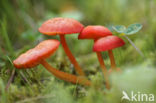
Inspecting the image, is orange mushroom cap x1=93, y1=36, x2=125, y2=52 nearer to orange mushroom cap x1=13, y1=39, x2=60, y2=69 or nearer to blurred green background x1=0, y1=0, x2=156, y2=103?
blurred green background x1=0, y1=0, x2=156, y2=103

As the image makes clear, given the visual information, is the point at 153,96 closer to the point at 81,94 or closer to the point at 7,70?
the point at 81,94

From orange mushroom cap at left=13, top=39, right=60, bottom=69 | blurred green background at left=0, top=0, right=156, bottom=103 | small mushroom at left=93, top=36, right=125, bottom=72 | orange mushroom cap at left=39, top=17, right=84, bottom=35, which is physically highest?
orange mushroom cap at left=39, top=17, right=84, bottom=35

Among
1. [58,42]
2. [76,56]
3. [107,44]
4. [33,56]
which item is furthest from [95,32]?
[76,56]

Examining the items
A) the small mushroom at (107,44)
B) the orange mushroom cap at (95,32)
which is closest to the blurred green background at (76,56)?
the small mushroom at (107,44)

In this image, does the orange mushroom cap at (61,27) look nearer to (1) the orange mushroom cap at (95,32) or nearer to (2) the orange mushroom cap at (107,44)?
(1) the orange mushroom cap at (95,32)

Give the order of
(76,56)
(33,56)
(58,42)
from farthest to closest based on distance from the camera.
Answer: (76,56)
(58,42)
(33,56)

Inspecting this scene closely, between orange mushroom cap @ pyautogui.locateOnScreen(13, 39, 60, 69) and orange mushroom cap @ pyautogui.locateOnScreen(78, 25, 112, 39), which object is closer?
orange mushroom cap @ pyautogui.locateOnScreen(13, 39, 60, 69)

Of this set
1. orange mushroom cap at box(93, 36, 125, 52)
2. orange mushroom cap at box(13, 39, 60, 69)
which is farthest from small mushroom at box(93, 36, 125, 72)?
orange mushroom cap at box(13, 39, 60, 69)

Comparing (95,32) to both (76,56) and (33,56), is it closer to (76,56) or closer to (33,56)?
(33,56)

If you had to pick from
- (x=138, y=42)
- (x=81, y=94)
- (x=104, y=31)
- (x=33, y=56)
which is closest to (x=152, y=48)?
(x=138, y=42)
